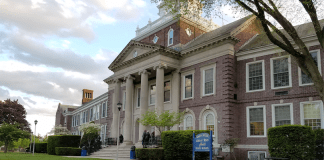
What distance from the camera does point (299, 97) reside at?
70.6 feet

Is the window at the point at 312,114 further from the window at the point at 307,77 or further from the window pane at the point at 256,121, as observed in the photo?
the window pane at the point at 256,121

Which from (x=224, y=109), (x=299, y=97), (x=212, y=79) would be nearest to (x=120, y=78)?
(x=212, y=79)

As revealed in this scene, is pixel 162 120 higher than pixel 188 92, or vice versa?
pixel 188 92

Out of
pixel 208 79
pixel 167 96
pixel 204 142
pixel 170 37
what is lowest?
pixel 204 142

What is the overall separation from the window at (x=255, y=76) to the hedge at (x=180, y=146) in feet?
22.5

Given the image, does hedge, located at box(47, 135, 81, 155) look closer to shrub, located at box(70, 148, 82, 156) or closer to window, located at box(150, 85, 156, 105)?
shrub, located at box(70, 148, 82, 156)

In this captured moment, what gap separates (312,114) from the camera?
20.9m

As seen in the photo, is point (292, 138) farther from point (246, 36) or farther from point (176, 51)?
point (176, 51)

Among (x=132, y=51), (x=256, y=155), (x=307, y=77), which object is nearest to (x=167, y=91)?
(x=132, y=51)

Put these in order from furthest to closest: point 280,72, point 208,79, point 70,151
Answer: point 70,151 < point 208,79 < point 280,72

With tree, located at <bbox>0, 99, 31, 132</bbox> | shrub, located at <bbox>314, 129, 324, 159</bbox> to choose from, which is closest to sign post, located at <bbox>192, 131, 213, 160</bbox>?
shrub, located at <bbox>314, 129, 324, 159</bbox>

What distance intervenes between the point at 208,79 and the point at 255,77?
4163mm

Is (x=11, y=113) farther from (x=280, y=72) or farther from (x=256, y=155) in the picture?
(x=280, y=72)

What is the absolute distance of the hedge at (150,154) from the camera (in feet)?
70.9
